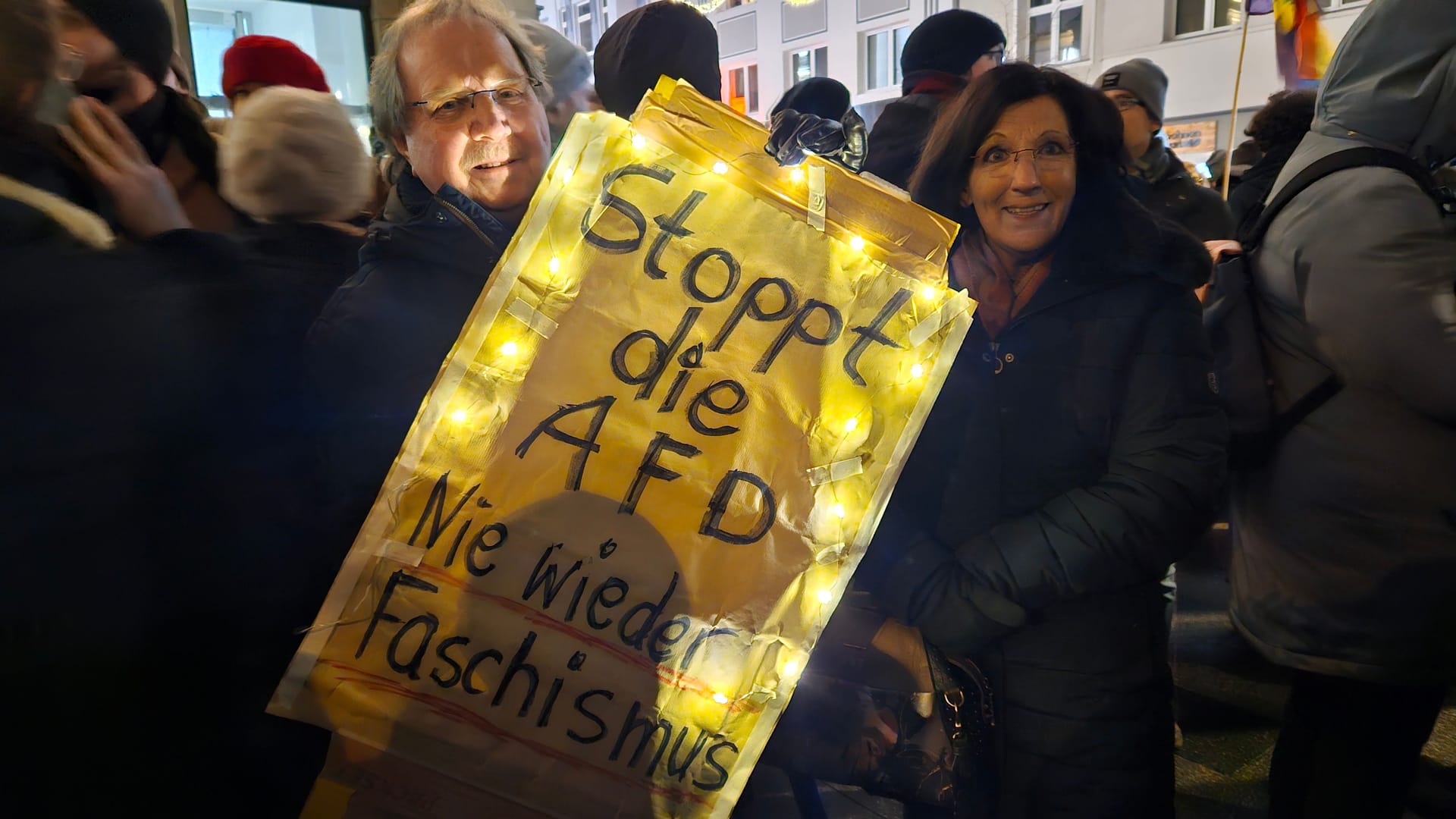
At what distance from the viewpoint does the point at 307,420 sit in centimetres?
138

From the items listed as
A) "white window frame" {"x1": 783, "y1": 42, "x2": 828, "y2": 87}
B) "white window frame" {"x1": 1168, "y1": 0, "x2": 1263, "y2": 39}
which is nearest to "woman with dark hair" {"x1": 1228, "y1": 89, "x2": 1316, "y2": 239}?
"white window frame" {"x1": 1168, "y1": 0, "x2": 1263, "y2": 39}

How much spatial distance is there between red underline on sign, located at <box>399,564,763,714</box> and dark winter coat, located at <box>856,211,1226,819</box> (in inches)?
21.3

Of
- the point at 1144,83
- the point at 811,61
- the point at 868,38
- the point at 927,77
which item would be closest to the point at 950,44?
the point at 927,77

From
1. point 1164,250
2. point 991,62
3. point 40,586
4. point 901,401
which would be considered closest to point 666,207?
point 901,401

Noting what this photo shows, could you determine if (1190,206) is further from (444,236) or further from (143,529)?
(143,529)

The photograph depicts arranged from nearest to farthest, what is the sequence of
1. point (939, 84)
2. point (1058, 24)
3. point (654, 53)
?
1. point (654, 53)
2. point (939, 84)
3. point (1058, 24)

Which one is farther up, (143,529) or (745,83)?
(745,83)

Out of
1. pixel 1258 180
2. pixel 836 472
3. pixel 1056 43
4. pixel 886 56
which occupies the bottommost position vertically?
pixel 836 472

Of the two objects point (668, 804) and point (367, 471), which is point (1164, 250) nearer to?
point (668, 804)

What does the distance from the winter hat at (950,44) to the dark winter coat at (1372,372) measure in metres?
1.20

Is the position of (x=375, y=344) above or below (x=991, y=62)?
below

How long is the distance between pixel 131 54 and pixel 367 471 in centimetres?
118

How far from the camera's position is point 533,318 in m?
1.11

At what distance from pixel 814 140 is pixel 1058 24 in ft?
60.4
